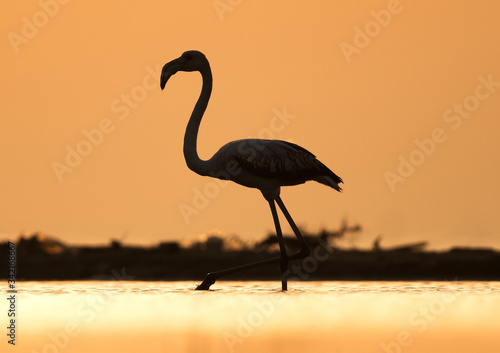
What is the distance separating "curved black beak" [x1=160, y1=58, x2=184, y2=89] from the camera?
15.0m

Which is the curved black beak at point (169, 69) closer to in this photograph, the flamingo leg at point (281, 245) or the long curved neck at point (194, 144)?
the long curved neck at point (194, 144)

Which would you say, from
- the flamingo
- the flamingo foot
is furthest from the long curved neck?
the flamingo foot

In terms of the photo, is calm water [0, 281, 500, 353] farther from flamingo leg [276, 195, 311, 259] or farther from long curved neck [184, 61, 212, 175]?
long curved neck [184, 61, 212, 175]

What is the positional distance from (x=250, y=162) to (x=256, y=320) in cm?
479

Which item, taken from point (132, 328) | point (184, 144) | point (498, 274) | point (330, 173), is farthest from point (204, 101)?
point (498, 274)

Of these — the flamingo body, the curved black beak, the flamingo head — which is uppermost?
the flamingo head

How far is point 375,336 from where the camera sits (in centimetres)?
958

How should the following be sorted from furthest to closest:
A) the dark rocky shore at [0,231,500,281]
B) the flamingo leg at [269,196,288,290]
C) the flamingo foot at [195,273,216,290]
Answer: the dark rocky shore at [0,231,500,281]
the flamingo leg at [269,196,288,290]
the flamingo foot at [195,273,216,290]
